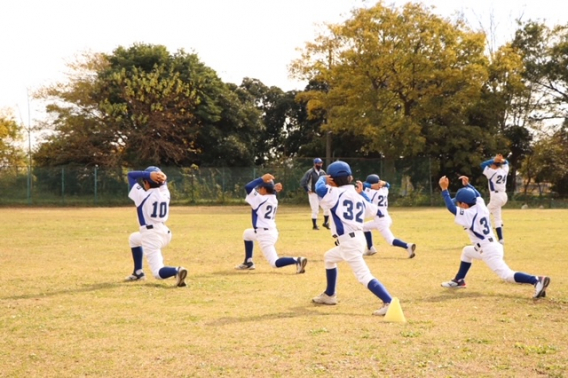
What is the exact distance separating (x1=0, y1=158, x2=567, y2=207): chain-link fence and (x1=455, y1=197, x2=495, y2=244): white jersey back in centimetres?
3114

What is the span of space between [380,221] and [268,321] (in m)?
7.03

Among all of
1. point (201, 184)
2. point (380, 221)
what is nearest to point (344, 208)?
point (380, 221)

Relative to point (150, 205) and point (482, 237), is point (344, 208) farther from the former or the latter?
point (150, 205)

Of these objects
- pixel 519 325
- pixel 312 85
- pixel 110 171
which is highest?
pixel 312 85

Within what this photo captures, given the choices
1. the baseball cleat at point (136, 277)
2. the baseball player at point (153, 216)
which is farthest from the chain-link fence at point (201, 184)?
the baseball player at point (153, 216)

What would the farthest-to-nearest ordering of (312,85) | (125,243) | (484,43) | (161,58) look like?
(312,85) → (161,58) → (484,43) → (125,243)

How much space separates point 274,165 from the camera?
144 ft

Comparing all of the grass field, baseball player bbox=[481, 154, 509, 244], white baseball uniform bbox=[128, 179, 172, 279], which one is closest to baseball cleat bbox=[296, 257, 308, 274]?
the grass field

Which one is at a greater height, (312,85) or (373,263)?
(312,85)

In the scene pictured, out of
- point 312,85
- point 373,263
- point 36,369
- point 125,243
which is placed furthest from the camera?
point 312,85

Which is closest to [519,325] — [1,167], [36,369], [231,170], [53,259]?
[36,369]

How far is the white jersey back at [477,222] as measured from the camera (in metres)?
10.1

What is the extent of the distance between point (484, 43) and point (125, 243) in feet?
107

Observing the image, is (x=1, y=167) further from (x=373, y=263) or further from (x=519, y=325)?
(x=519, y=325)
